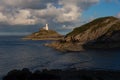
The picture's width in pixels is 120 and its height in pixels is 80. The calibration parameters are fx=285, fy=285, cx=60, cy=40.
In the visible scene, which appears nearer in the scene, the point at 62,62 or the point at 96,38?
the point at 62,62

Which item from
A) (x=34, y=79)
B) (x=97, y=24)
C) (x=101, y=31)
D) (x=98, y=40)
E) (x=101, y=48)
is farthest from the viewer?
(x=97, y=24)

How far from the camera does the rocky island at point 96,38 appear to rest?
13412 centimetres

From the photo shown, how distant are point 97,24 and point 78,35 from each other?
1401cm

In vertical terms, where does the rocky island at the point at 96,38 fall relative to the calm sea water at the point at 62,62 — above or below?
above

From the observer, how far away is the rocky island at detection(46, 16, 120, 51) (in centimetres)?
13412

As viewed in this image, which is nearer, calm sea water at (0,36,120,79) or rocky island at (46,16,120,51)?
calm sea water at (0,36,120,79)

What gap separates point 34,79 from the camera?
4619 centimetres

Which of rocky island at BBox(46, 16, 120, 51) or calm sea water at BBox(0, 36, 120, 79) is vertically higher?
rocky island at BBox(46, 16, 120, 51)

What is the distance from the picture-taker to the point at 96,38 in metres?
149

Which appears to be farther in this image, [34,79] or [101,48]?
[101,48]

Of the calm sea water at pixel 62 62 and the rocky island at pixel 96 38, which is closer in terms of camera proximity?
the calm sea water at pixel 62 62

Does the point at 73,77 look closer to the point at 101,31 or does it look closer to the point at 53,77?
the point at 53,77

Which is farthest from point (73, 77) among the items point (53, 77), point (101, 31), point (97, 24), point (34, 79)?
point (97, 24)

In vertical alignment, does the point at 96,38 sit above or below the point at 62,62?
above
